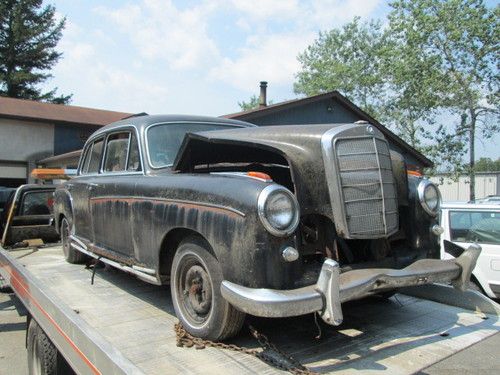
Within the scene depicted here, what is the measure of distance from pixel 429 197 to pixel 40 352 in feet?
10.3

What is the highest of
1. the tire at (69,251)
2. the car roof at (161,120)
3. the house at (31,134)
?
the house at (31,134)

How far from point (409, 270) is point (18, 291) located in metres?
3.38

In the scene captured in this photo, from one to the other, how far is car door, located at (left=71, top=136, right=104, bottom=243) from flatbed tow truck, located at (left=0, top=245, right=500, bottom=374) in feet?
2.38

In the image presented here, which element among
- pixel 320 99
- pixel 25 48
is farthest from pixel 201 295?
pixel 25 48

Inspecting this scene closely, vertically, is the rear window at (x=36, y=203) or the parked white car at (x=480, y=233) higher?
the rear window at (x=36, y=203)

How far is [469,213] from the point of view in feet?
23.6

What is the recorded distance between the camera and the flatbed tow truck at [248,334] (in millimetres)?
2445

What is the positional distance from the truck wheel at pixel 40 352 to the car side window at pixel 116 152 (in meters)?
1.54

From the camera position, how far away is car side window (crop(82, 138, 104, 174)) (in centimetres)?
516

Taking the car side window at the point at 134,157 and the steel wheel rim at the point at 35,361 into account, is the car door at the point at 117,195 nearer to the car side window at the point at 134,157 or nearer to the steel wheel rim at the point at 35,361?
the car side window at the point at 134,157

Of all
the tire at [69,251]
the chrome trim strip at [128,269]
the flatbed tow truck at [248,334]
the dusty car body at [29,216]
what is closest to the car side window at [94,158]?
the tire at [69,251]

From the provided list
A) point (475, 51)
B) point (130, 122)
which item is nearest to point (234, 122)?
point (130, 122)

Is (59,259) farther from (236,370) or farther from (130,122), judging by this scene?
(236,370)

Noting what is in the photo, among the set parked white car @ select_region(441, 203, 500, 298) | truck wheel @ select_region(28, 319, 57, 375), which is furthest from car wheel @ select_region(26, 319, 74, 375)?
parked white car @ select_region(441, 203, 500, 298)
